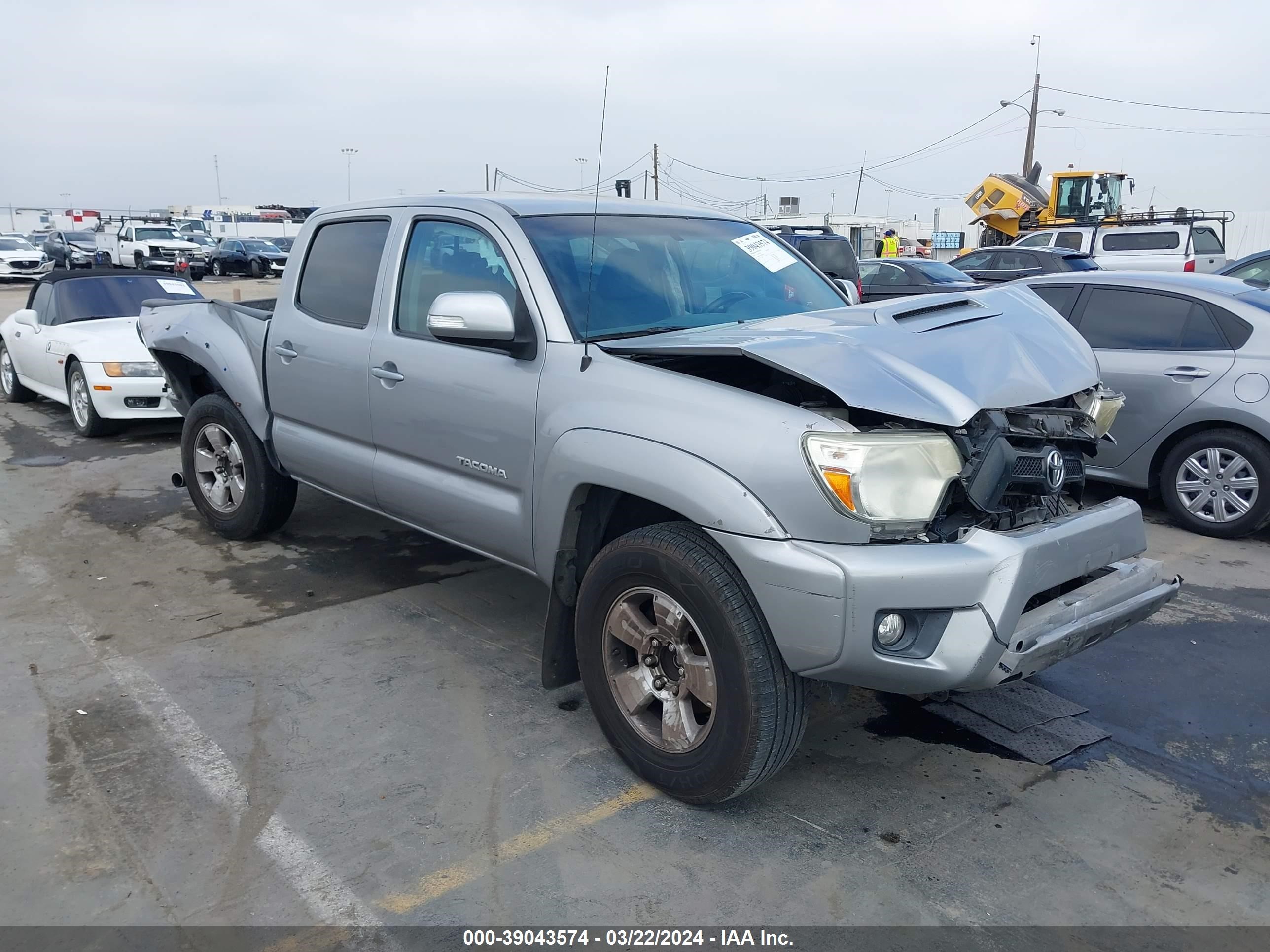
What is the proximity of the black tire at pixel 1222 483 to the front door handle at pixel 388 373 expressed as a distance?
5.06m

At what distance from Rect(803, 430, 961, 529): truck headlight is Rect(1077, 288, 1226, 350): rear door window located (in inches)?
181

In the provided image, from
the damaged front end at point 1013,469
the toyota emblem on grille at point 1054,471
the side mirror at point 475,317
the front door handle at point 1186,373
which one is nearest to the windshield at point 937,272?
the front door handle at point 1186,373

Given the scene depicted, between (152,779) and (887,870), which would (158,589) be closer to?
(152,779)

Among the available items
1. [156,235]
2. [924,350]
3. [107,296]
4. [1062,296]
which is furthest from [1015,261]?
[156,235]

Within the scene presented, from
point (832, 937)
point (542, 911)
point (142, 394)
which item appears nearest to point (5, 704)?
point (542, 911)

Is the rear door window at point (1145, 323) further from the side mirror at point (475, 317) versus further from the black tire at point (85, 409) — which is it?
the black tire at point (85, 409)

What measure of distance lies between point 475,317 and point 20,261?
3579cm

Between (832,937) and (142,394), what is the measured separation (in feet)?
27.4

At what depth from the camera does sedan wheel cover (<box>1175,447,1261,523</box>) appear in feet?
20.7

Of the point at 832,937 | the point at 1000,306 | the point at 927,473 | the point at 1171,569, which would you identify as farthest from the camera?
the point at 1171,569

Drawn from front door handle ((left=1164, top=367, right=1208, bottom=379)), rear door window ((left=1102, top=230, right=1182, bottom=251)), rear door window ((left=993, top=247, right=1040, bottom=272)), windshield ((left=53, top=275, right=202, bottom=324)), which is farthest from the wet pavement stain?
rear door window ((left=1102, top=230, right=1182, bottom=251))

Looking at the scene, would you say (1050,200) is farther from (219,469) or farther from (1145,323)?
(219,469)

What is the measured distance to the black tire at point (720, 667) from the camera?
3.01 meters

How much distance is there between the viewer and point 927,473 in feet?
9.86
